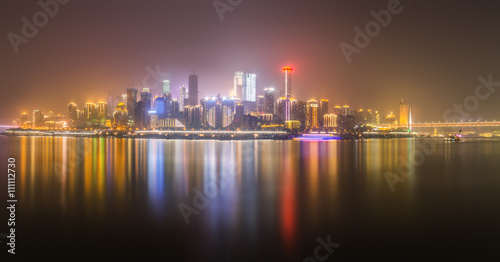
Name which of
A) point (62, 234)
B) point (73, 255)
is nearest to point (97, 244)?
point (73, 255)

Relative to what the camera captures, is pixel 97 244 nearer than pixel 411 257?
No

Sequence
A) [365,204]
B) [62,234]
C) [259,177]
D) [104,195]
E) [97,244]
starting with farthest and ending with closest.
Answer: [259,177], [104,195], [365,204], [62,234], [97,244]

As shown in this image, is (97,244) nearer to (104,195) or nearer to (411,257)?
(104,195)

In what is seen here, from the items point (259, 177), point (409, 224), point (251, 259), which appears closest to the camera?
point (251, 259)

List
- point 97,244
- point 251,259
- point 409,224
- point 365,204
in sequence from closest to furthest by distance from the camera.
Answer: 1. point 251,259
2. point 97,244
3. point 409,224
4. point 365,204

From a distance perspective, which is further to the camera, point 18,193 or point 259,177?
point 259,177

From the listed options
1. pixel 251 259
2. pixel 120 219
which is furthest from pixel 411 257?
pixel 120 219

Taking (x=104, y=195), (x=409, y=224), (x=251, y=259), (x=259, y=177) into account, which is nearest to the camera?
(x=251, y=259)

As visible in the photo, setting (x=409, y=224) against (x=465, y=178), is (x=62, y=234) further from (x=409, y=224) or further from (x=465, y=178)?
(x=465, y=178)
